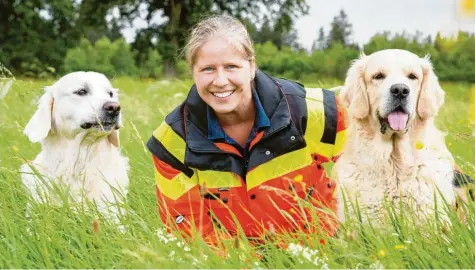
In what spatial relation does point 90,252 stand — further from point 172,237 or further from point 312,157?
point 312,157

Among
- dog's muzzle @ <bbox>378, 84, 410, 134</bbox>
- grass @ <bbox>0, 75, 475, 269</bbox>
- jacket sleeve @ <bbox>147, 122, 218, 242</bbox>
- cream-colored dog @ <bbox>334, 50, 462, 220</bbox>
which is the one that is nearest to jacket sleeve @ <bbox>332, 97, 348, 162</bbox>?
cream-colored dog @ <bbox>334, 50, 462, 220</bbox>

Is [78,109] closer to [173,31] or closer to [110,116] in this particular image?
[110,116]

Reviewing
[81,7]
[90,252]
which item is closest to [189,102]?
[90,252]

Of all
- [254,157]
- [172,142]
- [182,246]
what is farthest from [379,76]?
[182,246]

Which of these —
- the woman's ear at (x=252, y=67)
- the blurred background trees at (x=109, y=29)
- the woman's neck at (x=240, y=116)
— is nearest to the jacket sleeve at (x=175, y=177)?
the woman's neck at (x=240, y=116)

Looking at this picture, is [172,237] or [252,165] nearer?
[172,237]

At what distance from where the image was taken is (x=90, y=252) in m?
2.88

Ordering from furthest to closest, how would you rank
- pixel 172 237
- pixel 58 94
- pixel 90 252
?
pixel 58 94
pixel 90 252
pixel 172 237

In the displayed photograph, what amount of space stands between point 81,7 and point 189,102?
83.2 feet

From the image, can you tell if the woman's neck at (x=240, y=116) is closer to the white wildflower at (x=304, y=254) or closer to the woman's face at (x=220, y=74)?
the woman's face at (x=220, y=74)

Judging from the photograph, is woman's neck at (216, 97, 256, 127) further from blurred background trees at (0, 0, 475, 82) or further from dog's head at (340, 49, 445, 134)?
blurred background trees at (0, 0, 475, 82)

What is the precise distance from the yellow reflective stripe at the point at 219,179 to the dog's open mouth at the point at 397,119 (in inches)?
36.4

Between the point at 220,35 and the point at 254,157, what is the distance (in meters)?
0.73

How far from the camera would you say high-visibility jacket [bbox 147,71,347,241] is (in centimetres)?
357
